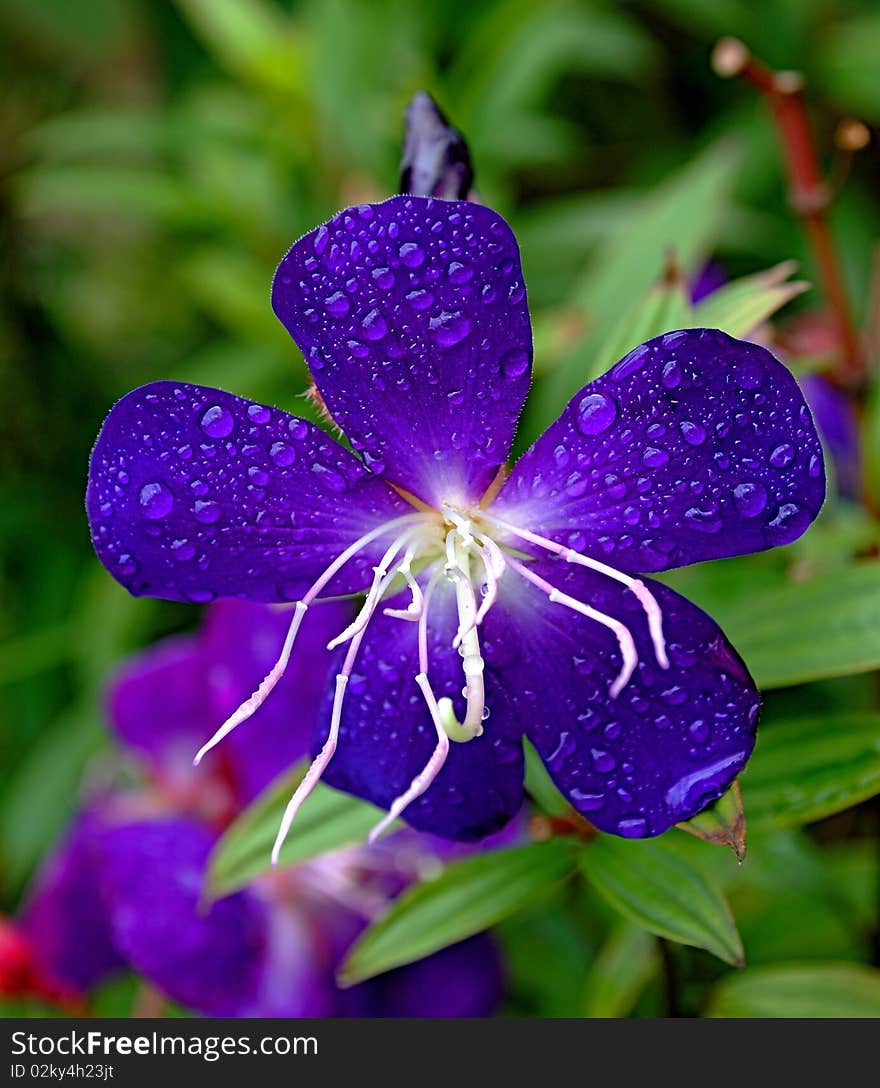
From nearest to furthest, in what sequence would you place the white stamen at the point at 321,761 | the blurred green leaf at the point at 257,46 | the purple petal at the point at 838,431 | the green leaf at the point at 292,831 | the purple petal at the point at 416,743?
1. the white stamen at the point at 321,761
2. the purple petal at the point at 416,743
3. the green leaf at the point at 292,831
4. the purple petal at the point at 838,431
5. the blurred green leaf at the point at 257,46

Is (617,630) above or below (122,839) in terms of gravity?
above

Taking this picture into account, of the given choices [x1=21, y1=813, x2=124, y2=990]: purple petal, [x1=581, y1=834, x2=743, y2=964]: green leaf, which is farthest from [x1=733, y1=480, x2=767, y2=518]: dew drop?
[x1=21, y1=813, x2=124, y2=990]: purple petal

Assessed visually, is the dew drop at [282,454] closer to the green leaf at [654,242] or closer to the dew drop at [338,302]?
the dew drop at [338,302]

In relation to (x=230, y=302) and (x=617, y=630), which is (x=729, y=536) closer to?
(x=617, y=630)

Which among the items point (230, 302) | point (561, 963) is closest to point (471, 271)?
point (561, 963)

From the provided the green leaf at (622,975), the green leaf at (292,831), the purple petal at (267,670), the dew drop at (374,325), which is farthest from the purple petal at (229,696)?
the dew drop at (374,325)
